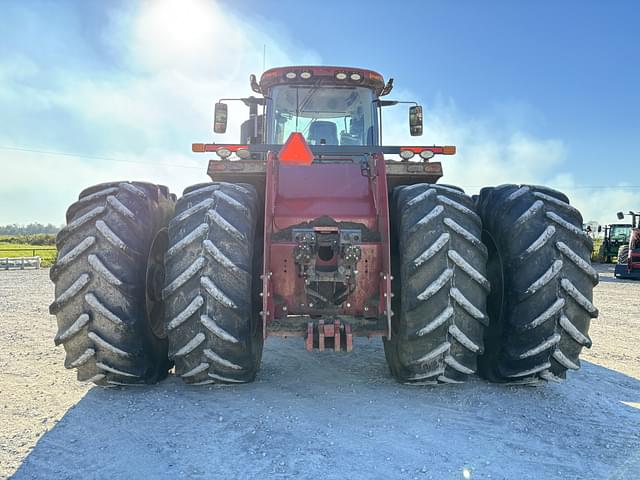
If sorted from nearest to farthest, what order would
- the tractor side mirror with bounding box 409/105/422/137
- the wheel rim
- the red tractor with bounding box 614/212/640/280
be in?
1. the wheel rim
2. the tractor side mirror with bounding box 409/105/422/137
3. the red tractor with bounding box 614/212/640/280

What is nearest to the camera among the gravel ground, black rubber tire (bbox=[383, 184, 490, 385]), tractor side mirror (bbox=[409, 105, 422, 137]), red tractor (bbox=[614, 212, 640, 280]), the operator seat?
the gravel ground

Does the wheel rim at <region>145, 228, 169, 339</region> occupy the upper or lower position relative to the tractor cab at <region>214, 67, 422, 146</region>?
lower

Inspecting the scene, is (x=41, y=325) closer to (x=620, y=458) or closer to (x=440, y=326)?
(x=440, y=326)

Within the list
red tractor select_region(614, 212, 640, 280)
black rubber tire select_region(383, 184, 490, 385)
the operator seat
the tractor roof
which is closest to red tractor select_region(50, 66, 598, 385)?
black rubber tire select_region(383, 184, 490, 385)

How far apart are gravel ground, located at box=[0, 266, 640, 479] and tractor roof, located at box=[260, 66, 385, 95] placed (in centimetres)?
308

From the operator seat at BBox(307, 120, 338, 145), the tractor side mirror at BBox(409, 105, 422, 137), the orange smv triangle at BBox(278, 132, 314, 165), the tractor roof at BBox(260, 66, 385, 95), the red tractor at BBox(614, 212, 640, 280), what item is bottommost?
the red tractor at BBox(614, 212, 640, 280)

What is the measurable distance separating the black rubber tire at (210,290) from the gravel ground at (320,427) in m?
0.38

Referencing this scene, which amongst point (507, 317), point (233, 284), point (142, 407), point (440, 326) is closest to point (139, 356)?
point (142, 407)

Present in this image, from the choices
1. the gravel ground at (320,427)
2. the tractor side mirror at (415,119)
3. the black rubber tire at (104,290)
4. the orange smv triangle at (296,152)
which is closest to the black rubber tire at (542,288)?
the gravel ground at (320,427)

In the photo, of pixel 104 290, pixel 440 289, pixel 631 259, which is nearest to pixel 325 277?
pixel 440 289

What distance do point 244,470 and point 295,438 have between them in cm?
46

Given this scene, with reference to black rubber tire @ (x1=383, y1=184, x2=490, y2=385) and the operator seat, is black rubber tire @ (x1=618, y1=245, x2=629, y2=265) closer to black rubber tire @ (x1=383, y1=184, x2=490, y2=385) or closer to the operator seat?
the operator seat

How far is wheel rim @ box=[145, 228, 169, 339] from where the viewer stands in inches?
155

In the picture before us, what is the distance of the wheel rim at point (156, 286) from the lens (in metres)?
3.94
